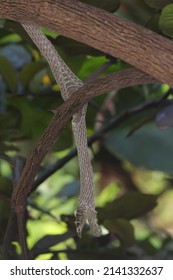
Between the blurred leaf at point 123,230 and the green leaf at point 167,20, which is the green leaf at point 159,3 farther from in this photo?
the blurred leaf at point 123,230

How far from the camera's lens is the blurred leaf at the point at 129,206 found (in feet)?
2.52

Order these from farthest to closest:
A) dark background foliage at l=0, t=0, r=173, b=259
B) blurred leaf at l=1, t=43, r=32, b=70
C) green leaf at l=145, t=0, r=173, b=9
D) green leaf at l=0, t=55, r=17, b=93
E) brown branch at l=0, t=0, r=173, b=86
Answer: blurred leaf at l=1, t=43, r=32, b=70
green leaf at l=0, t=55, r=17, b=93
dark background foliage at l=0, t=0, r=173, b=259
green leaf at l=145, t=0, r=173, b=9
brown branch at l=0, t=0, r=173, b=86

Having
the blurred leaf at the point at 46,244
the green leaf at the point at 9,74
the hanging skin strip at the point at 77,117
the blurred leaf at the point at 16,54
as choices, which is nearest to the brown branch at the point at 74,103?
the hanging skin strip at the point at 77,117

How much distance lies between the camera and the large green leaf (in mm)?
1097

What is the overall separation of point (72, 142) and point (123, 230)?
20 cm

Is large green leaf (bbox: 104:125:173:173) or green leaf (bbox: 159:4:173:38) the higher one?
green leaf (bbox: 159:4:173:38)

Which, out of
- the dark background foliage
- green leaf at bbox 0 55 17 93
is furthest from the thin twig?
green leaf at bbox 0 55 17 93

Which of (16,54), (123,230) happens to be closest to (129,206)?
(123,230)

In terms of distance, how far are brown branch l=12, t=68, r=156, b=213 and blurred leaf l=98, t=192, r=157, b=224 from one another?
213mm

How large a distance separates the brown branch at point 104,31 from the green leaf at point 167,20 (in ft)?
0.24

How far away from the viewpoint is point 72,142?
940mm

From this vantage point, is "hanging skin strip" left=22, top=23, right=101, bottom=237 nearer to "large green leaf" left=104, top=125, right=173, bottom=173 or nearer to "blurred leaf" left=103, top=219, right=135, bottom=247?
"blurred leaf" left=103, top=219, right=135, bottom=247
